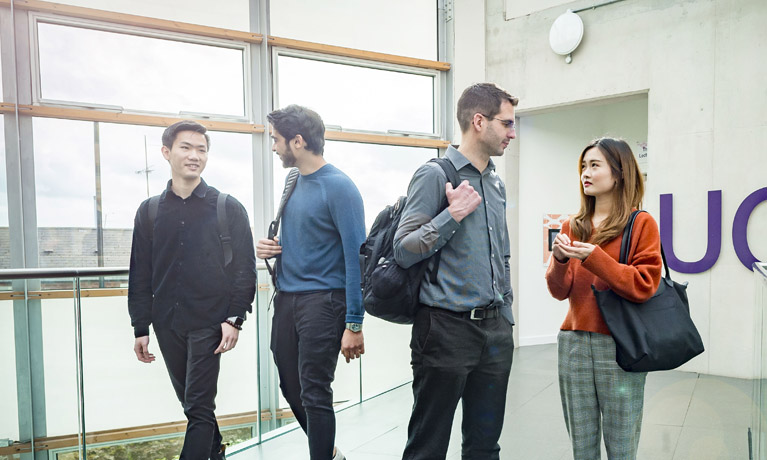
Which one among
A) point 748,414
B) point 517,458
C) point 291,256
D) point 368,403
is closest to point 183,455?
point 291,256

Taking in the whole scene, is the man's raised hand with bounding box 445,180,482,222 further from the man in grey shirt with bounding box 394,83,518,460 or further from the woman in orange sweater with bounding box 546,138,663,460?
the woman in orange sweater with bounding box 546,138,663,460

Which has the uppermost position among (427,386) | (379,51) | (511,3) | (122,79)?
(511,3)

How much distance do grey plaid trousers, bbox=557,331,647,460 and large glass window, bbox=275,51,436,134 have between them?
3.94 m

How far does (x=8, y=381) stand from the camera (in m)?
2.47

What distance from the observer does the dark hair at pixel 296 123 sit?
82.3 inches

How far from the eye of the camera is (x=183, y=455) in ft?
6.63

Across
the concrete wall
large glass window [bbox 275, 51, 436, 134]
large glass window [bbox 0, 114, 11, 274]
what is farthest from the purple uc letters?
large glass window [bbox 0, 114, 11, 274]

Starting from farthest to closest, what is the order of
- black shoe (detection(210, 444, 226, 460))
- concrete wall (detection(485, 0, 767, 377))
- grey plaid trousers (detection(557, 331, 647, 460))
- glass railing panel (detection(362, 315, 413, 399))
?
concrete wall (detection(485, 0, 767, 377)), glass railing panel (detection(362, 315, 413, 399)), black shoe (detection(210, 444, 226, 460)), grey plaid trousers (detection(557, 331, 647, 460))

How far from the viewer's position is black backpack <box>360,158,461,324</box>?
5.40 feet

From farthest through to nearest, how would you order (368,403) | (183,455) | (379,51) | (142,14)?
(379,51), (142,14), (368,403), (183,455)

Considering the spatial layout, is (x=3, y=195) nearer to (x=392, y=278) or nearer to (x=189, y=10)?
(x=189, y=10)

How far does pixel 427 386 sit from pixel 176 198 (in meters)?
1.25

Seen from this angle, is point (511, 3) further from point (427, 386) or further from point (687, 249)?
point (427, 386)

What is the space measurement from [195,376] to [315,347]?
1.58 ft
